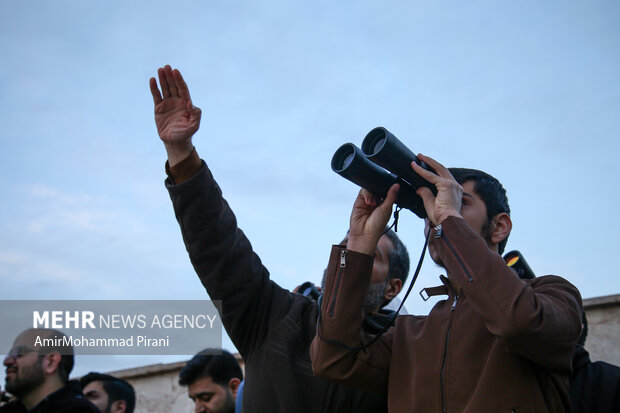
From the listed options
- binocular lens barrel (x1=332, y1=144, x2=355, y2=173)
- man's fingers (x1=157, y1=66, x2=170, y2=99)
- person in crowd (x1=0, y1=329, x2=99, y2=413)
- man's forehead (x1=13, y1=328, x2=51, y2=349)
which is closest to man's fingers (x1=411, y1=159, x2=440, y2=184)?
binocular lens barrel (x1=332, y1=144, x2=355, y2=173)

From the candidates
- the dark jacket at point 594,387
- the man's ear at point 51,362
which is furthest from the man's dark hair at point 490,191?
the man's ear at point 51,362

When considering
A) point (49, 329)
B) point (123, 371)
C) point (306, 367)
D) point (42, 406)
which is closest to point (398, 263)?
point (306, 367)

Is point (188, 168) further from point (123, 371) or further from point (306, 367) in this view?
point (123, 371)

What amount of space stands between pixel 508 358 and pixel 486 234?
1.50 feet

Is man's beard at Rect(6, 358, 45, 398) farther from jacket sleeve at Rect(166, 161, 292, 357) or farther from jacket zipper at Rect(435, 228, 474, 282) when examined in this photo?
jacket zipper at Rect(435, 228, 474, 282)

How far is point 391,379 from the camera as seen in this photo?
1.87m

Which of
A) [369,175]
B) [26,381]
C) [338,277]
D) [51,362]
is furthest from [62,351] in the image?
[369,175]

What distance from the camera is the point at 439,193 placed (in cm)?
180

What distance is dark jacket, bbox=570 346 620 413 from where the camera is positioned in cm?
205

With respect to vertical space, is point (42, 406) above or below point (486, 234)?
above

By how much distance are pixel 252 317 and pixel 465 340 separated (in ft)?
2.69

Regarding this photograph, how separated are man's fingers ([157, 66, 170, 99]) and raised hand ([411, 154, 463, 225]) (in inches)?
36.9

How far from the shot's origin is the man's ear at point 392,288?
260 centimetres

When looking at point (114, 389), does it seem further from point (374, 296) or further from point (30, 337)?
point (374, 296)
